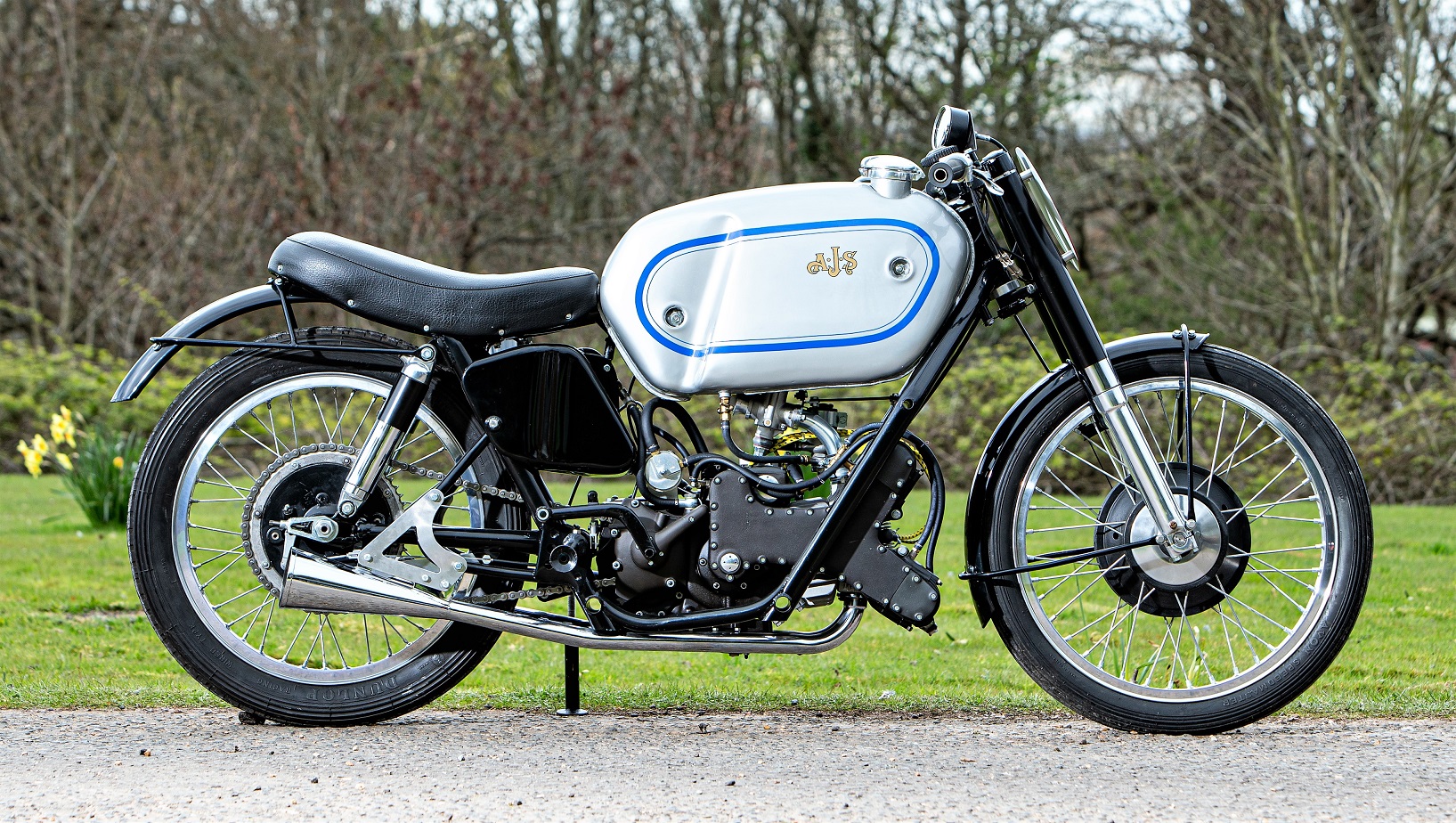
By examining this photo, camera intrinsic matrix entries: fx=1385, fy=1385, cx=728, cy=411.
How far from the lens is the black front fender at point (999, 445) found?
3.34 metres

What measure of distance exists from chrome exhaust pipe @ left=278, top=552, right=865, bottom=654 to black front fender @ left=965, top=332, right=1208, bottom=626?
337 millimetres

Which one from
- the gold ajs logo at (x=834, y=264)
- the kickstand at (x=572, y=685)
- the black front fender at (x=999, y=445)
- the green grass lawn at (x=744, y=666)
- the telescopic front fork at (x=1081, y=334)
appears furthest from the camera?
the green grass lawn at (x=744, y=666)

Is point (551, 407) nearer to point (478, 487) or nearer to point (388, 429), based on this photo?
point (478, 487)

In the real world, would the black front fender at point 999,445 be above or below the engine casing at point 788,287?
below

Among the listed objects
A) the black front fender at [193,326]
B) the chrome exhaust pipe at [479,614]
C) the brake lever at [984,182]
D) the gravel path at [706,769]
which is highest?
the brake lever at [984,182]

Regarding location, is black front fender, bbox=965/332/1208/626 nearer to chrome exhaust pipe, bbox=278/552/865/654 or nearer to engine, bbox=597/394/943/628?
engine, bbox=597/394/943/628

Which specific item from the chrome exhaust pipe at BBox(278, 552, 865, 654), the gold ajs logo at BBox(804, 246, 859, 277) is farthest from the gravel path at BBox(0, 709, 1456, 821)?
the gold ajs logo at BBox(804, 246, 859, 277)

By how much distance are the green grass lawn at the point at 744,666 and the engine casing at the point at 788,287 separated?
0.99 m

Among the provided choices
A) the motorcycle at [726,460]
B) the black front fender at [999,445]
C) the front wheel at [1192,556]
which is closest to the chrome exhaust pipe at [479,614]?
the motorcycle at [726,460]

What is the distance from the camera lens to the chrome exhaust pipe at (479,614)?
3.16 meters

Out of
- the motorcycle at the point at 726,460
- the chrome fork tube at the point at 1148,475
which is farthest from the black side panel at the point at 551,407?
the chrome fork tube at the point at 1148,475

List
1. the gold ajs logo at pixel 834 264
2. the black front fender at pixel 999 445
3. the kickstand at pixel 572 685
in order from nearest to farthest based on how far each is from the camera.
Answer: the gold ajs logo at pixel 834 264 < the black front fender at pixel 999 445 < the kickstand at pixel 572 685

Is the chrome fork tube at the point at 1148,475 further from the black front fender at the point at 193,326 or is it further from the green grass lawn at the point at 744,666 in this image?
the black front fender at the point at 193,326

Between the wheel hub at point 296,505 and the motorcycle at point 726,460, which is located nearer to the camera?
the motorcycle at point 726,460
